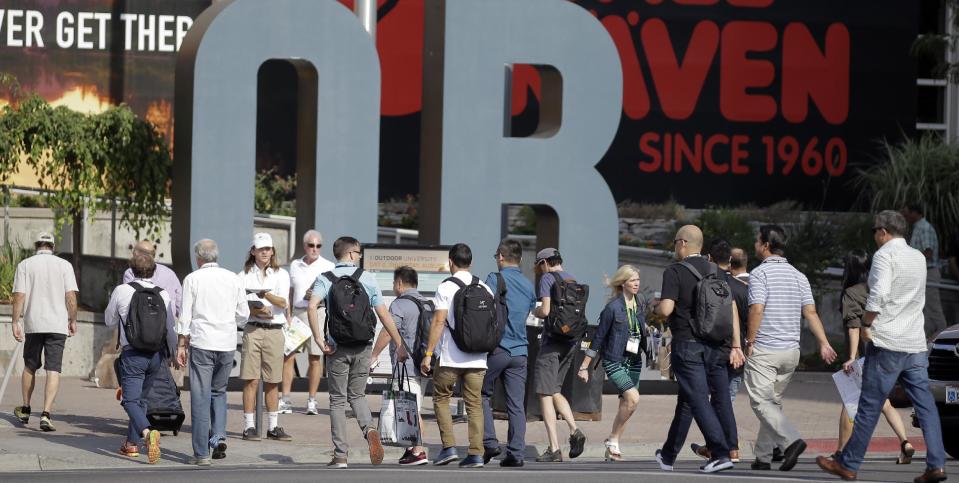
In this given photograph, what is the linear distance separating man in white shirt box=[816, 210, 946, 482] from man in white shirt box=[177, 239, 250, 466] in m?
4.64

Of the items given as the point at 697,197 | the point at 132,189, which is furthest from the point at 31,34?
the point at 697,197

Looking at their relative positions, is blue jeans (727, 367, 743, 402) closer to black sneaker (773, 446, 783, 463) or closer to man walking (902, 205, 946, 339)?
black sneaker (773, 446, 783, 463)

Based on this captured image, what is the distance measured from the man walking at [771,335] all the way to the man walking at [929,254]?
5.67 metres

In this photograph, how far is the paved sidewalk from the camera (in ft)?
40.2

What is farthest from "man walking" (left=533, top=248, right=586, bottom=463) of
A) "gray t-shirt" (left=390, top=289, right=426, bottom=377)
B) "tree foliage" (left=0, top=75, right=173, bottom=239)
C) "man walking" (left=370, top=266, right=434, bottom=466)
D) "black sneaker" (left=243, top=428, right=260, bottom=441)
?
"tree foliage" (left=0, top=75, right=173, bottom=239)

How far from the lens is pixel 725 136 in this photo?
3073 centimetres

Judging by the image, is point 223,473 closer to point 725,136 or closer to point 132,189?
point 132,189

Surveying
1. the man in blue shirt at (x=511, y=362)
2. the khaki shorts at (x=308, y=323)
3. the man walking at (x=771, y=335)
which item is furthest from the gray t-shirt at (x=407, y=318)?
the man walking at (x=771, y=335)

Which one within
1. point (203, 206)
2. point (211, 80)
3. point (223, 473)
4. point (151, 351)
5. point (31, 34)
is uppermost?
point (31, 34)

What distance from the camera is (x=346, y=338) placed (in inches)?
463

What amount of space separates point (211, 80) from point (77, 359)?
4047mm

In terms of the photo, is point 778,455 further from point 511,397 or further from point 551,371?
point 511,397

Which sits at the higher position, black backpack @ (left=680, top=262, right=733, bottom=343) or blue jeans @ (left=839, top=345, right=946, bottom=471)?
black backpack @ (left=680, top=262, right=733, bottom=343)

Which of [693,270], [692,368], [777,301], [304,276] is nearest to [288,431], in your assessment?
[304,276]
